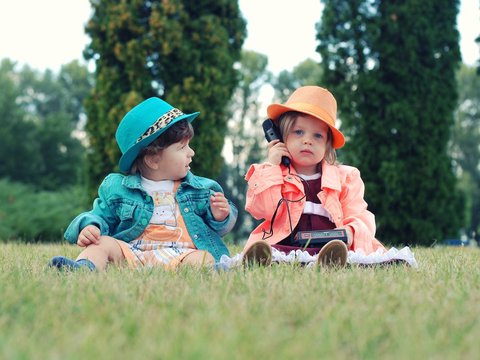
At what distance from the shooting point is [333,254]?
13.3ft

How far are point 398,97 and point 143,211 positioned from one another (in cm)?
926

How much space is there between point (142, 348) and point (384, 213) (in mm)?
10991

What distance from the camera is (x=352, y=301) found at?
2787 mm

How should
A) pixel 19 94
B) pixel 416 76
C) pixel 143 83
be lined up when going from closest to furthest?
pixel 143 83 → pixel 416 76 → pixel 19 94

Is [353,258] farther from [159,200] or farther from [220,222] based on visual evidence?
[159,200]

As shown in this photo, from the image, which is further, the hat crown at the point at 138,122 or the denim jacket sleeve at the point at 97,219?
the hat crown at the point at 138,122

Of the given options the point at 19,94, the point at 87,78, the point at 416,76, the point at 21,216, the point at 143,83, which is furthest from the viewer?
the point at 87,78

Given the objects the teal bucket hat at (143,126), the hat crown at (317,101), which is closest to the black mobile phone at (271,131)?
the hat crown at (317,101)

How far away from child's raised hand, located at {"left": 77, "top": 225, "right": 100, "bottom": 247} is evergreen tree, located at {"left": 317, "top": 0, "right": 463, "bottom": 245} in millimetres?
8883

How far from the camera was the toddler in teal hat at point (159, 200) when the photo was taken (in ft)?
15.2

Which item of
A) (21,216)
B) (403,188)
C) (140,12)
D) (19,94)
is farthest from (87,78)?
(403,188)

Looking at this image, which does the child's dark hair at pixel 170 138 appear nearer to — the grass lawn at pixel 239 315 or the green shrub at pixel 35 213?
the grass lawn at pixel 239 315

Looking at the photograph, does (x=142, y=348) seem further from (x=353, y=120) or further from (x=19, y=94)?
(x=19, y=94)

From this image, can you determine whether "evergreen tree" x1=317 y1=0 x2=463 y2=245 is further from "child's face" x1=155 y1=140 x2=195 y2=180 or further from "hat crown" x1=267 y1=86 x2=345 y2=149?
"child's face" x1=155 y1=140 x2=195 y2=180
